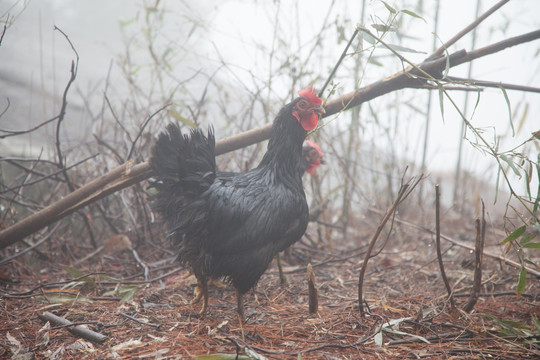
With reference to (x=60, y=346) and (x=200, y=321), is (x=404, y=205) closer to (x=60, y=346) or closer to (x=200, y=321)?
(x=200, y=321)

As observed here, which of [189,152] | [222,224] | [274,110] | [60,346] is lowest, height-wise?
[60,346]

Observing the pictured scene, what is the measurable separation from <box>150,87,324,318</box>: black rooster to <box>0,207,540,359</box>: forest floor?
0.37m

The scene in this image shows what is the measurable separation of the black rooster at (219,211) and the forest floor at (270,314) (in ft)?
1.23

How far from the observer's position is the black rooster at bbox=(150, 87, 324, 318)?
90.9 inches

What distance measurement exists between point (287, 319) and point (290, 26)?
2.97m

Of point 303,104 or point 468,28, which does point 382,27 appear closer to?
point 468,28

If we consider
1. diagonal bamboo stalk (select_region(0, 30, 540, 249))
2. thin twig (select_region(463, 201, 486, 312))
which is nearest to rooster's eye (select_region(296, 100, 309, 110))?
diagonal bamboo stalk (select_region(0, 30, 540, 249))

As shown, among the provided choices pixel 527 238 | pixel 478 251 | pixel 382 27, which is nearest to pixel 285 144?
pixel 382 27

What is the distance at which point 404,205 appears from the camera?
480 cm

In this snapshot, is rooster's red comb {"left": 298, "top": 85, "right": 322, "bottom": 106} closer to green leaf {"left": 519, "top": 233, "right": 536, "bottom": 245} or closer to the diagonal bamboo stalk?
the diagonal bamboo stalk

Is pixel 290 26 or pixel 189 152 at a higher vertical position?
pixel 290 26

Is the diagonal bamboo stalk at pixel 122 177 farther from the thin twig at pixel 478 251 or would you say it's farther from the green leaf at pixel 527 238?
the green leaf at pixel 527 238

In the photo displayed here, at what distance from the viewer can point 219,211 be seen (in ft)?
7.54

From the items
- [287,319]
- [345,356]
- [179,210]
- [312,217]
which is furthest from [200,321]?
[312,217]
